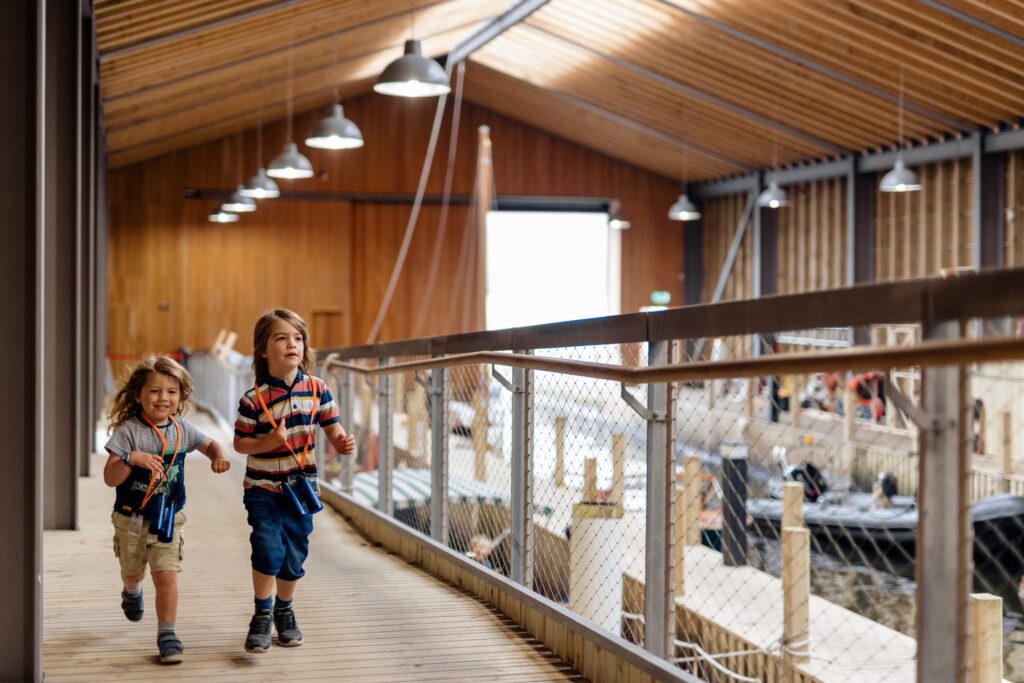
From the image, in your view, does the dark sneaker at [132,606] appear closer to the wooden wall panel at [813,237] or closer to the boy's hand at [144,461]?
the boy's hand at [144,461]

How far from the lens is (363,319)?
23.9 metres

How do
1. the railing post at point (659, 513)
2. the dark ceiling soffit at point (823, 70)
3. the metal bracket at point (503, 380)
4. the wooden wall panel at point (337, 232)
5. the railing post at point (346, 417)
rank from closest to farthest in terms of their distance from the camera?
the railing post at point (659, 513), the metal bracket at point (503, 380), the railing post at point (346, 417), the dark ceiling soffit at point (823, 70), the wooden wall panel at point (337, 232)

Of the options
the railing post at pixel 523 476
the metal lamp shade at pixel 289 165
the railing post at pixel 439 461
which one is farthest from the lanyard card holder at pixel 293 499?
the metal lamp shade at pixel 289 165

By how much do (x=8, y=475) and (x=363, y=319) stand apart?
20.8 m

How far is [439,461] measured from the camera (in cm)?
528

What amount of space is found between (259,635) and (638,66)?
15152 mm

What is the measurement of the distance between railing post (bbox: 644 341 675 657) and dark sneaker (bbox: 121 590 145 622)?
175cm

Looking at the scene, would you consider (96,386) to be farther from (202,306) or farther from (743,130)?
(743,130)

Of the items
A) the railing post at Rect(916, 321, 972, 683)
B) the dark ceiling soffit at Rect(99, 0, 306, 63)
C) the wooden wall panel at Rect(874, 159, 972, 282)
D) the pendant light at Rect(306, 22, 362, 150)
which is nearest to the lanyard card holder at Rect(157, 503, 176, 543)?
the railing post at Rect(916, 321, 972, 683)

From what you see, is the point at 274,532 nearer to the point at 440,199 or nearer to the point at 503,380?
the point at 503,380

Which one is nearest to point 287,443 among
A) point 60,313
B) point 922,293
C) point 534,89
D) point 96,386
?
point 922,293

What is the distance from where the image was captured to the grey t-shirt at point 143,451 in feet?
11.8

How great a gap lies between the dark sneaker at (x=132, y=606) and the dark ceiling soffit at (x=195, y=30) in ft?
29.9

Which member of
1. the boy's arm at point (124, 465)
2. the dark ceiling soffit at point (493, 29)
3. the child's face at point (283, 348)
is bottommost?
the boy's arm at point (124, 465)
